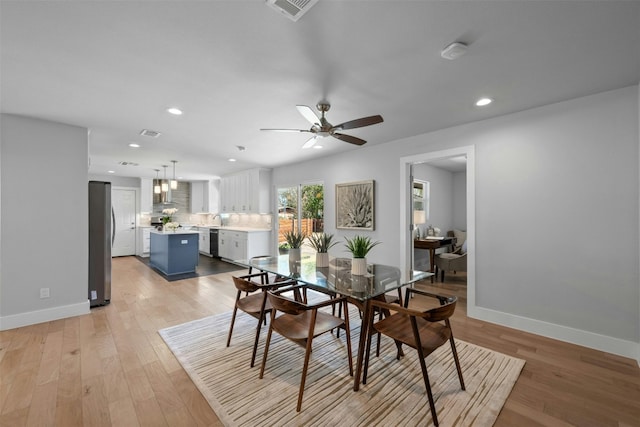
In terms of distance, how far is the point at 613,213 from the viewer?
255cm

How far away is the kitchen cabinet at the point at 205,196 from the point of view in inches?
353

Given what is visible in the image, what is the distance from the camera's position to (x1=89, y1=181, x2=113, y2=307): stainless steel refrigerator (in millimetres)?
3744

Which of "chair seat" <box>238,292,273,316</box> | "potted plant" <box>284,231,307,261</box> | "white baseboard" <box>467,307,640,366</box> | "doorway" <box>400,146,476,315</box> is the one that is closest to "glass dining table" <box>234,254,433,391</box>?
"potted plant" <box>284,231,307,261</box>

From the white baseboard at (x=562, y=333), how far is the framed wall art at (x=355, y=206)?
1.97 metres

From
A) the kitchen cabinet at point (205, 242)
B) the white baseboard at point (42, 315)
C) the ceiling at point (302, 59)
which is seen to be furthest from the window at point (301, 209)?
the white baseboard at point (42, 315)

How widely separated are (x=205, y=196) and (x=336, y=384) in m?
8.33

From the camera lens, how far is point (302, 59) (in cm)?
200

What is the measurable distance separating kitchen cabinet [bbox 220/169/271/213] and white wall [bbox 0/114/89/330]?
3500 millimetres

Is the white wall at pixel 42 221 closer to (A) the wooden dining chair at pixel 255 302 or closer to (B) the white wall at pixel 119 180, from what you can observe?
(A) the wooden dining chair at pixel 255 302

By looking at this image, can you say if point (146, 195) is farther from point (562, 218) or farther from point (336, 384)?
point (562, 218)

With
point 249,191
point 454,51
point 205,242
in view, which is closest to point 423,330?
point 454,51

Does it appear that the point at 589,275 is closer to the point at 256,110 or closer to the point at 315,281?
the point at 315,281

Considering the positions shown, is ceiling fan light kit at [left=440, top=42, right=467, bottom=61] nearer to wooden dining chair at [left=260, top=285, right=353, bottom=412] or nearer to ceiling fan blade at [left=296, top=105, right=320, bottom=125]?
ceiling fan blade at [left=296, top=105, right=320, bottom=125]

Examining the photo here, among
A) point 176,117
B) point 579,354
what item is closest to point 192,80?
point 176,117
